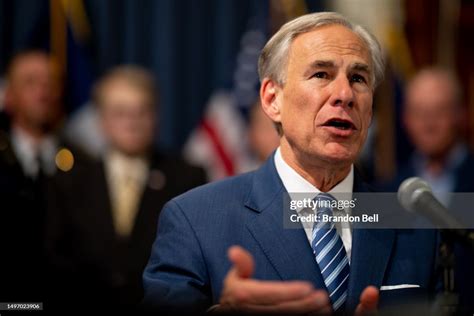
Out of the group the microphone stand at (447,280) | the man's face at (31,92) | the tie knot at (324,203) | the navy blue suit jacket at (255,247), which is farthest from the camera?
the man's face at (31,92)

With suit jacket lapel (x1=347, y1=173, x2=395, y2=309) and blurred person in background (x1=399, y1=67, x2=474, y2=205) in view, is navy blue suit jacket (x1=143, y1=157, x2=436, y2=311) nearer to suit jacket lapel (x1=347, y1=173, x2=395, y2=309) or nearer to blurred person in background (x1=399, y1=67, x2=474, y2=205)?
suit jacket lapel (x1=347, y1=173, x2=395, y2=309)

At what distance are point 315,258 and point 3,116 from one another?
2.04 meters

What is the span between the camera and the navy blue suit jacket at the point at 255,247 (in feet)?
6.61

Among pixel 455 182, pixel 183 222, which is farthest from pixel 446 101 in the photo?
pixel 183 222

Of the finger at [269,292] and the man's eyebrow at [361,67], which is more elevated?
the man's eyebrow at [361,67]

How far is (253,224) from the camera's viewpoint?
210 centimetres

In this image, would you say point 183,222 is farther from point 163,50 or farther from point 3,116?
point 163,50

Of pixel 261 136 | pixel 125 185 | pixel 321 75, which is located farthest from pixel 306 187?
pixel 261 136

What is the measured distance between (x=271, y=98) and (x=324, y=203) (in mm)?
304

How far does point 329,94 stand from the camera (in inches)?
82.3

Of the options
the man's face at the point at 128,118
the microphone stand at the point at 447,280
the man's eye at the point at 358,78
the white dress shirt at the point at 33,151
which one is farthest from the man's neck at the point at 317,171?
the white dress shirt at the point at 33,151

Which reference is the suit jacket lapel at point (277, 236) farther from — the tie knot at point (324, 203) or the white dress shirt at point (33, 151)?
the white dress shirt at point (33, 151)

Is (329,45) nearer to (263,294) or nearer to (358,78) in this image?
(358,78)

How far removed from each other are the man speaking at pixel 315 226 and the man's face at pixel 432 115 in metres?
1.29
